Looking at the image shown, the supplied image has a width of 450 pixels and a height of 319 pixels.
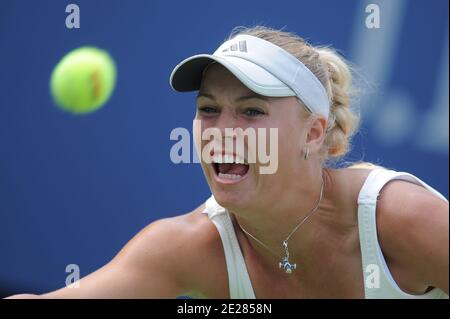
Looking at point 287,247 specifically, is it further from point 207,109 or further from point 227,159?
point 207,109

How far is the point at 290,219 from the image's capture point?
2.08 meters

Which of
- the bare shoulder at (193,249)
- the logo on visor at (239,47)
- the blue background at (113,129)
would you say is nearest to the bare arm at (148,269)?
the bare shoulder at (193,249)

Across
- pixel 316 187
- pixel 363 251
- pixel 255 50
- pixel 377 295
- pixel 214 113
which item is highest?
pixel 255 50

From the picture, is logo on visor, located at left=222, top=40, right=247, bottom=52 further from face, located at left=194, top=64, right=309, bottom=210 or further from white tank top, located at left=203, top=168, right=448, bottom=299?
white tank top, located at left=203, top=168, right=448, bottom=299

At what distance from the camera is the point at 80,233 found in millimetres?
3068

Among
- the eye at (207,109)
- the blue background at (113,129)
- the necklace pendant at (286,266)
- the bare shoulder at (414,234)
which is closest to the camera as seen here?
the bare shoulder at (414,234)

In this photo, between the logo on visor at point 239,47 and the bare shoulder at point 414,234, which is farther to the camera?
the logo on visor at point 239,47

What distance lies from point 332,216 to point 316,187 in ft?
0.33

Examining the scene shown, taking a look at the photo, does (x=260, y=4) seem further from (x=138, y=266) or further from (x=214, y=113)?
(x=138, y=266)

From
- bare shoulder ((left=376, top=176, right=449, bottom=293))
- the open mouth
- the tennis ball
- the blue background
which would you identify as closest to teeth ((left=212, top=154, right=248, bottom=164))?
the open mouth

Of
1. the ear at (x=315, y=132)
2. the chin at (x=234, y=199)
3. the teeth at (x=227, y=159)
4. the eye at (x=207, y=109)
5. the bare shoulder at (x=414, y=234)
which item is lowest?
the bare shoulder at (x=414, y=234)

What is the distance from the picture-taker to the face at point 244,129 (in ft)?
Answer: 6.29

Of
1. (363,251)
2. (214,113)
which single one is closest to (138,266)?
(214,113)

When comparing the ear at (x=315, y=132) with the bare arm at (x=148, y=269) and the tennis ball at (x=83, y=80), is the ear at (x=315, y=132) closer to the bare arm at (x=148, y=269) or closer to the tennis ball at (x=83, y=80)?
the bare arm at (x=148, y=269)
